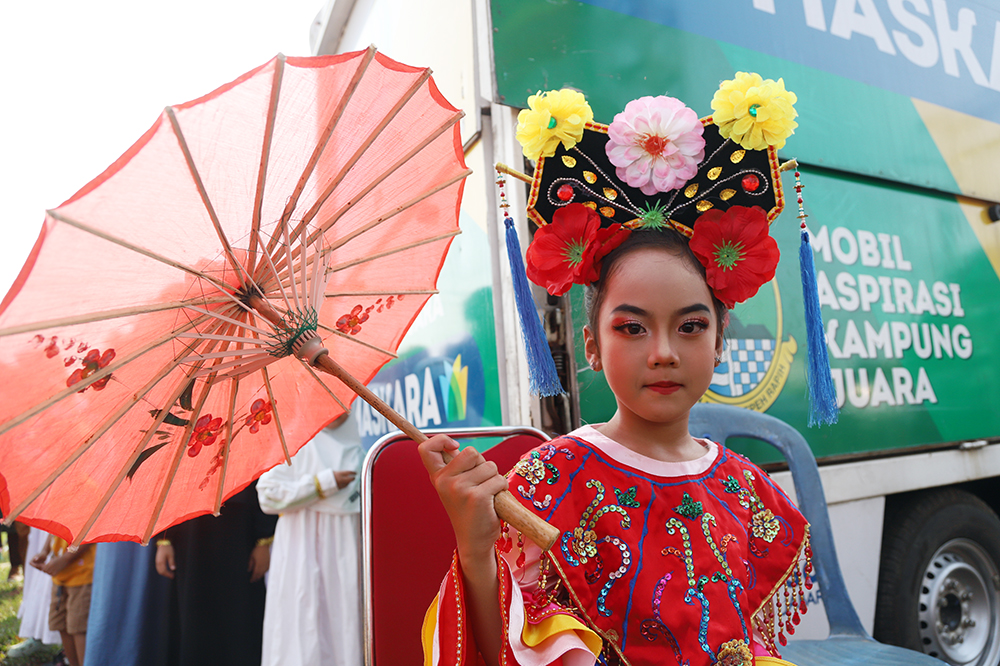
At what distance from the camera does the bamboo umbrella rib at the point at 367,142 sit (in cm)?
130

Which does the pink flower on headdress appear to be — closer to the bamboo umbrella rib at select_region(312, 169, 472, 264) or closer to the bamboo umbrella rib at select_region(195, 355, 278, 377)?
the bamboo umbrella rib at select_region(312, 169, 472, 264)

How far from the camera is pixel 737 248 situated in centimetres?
141

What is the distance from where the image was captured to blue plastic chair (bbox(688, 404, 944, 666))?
2.07 meters

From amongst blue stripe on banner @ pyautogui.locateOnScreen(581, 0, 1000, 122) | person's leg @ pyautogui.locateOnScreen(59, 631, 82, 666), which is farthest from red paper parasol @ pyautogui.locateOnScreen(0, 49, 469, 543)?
person's leg @ pyautogui.locateOnScreen(59, 631, 82, 666)

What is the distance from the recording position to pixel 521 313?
5.13ft

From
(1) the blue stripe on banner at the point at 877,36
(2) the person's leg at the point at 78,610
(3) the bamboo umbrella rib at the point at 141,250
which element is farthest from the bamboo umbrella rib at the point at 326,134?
(2) the person's leg at the point at 78,610

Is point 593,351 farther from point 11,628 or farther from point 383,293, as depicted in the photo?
point 11,628

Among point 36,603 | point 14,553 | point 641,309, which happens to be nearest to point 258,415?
point 641,309

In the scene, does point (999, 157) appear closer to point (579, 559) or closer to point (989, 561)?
point (989, 561)

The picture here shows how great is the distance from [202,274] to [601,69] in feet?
5.74

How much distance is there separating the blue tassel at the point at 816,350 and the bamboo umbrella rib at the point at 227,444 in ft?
4.55

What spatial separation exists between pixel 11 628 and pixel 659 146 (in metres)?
9.86

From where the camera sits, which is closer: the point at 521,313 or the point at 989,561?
the point at 521,313

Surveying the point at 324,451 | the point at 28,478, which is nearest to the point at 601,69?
the point at 28,478
